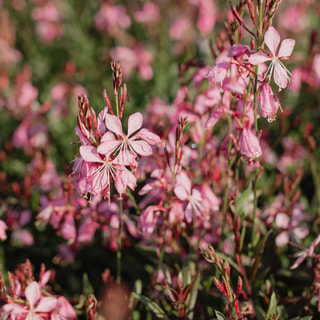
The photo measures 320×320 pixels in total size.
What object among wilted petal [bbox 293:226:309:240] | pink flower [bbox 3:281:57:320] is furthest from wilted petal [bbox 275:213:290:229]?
pink flower [bbox 3:281:57:320]

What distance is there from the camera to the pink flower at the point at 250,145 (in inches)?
50.3

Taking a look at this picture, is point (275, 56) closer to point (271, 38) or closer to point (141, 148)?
point (271, 38)

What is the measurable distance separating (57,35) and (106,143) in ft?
9.54

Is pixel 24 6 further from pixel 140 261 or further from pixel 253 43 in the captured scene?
pixel 253 43

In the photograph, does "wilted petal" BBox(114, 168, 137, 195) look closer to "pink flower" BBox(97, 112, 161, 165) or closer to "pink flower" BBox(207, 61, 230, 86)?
"pink flower" BBox(97, 112, 161, 165)

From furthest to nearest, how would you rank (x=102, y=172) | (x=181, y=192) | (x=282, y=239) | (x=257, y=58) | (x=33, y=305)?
(x=282, y=239), (x=181, y=192), (x=33, y=305), (x=102, y=172), (x=257, y=58)

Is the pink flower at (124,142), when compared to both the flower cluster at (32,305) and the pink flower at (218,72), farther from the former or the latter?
the flower cluster at (32,305)

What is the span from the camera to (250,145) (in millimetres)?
1284

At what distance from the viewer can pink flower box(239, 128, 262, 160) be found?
1277 millimetres

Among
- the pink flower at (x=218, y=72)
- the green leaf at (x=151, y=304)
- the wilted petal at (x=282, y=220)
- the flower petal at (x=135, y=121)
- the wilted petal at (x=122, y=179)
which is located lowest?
the green leaf at (x=151, y=304)

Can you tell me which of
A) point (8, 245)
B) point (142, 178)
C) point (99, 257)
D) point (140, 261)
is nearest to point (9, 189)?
point (8, 245)

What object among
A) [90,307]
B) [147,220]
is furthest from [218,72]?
[90,307]

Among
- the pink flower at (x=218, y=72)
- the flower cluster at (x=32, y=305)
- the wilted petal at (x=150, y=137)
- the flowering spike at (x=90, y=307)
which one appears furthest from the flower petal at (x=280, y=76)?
the flower cluster at (x=32, y=305)

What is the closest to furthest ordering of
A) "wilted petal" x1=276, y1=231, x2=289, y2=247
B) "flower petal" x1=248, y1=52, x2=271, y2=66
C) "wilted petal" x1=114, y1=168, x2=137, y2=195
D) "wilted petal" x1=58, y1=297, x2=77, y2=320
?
"flower petal" x1=248, y1=52, x2=271, y2=66 → "wilted petal" x1=114, y1=168, x2=137, y2=195 → "wilted petal" x1=58, y1=297, x2=77, y2=320 → "wilted petal" x1=276, y1=231, x2=289, y2=247
